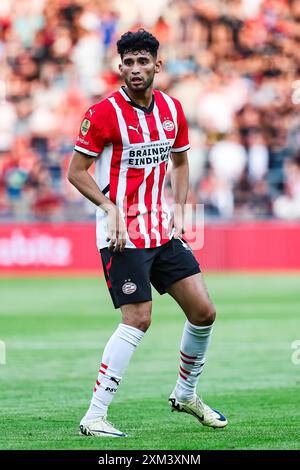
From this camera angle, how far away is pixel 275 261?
70.4 feet

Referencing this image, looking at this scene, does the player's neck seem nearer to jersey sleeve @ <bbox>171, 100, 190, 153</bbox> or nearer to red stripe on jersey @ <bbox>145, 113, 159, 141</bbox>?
red stripe on jersey @ <bbox>145, 113, 159, 141</bbox>

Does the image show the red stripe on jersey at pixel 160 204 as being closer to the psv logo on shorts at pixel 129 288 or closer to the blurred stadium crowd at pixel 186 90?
the psv logo on shorts at pixel 129 288

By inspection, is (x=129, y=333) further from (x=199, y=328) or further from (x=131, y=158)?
(x=131, y=158)

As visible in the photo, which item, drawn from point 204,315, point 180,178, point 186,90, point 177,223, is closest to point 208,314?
point 204,315

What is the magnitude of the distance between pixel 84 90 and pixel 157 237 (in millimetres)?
17141

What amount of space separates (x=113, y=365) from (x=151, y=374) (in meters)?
3.11

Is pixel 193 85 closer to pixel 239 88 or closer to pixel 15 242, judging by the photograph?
pixel 239 88

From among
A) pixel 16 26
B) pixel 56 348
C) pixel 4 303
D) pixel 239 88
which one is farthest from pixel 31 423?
pixel 16 26

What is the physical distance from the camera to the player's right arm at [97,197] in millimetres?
6203

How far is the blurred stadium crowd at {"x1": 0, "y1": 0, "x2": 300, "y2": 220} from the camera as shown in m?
21.7

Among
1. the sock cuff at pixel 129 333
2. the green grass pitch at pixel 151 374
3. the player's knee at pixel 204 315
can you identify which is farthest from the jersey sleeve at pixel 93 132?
the green grass pitch at pixel 151 374

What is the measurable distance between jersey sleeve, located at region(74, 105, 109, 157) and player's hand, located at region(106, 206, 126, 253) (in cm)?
37

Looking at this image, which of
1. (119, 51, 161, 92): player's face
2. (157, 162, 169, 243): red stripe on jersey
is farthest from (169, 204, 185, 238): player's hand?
(119, 51, 161, 92): player's face

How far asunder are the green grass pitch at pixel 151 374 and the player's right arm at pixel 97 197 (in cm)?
115
